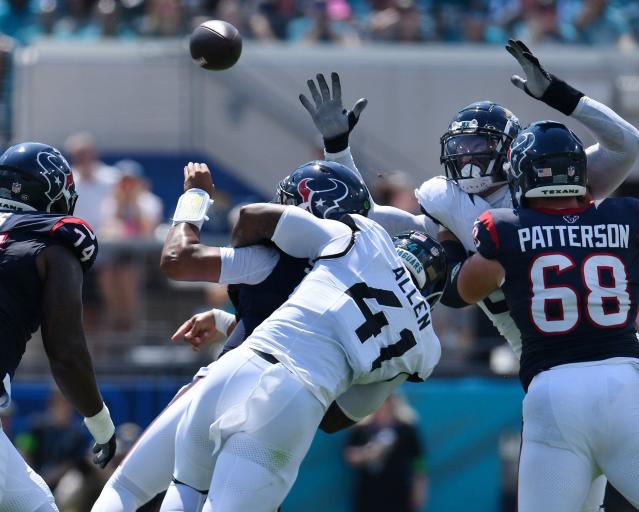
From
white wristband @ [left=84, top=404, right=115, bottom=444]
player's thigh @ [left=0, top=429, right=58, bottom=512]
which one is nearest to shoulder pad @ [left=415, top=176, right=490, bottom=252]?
white wristband @ [left=84, top=404, right=115, bottom=444]

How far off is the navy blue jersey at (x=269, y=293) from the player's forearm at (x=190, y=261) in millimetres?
260

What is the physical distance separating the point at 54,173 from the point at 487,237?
1756 millimetres

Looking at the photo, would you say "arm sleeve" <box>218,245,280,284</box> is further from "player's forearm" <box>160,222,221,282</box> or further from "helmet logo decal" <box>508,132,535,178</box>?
"helmet logo decal" <box>508,132,535,178</box>

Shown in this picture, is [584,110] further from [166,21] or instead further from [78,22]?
[78,22]

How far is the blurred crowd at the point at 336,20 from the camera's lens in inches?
486

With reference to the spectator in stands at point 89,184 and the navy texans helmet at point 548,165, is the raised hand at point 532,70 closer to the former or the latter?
the navy texans helmet at point 548,165

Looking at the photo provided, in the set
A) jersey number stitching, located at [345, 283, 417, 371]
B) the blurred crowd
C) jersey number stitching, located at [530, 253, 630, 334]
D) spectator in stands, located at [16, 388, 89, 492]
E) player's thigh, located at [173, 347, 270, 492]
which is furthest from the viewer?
the blurred crowd

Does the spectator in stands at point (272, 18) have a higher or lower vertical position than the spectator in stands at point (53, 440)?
higher

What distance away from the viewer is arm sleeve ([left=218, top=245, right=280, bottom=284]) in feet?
16.0

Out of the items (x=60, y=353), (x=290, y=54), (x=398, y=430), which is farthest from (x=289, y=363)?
(x=290, y=54)

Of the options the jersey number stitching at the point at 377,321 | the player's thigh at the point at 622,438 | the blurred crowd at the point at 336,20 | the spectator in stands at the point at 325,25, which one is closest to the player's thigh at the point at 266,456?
the jersey number stitching at the point at 377,321

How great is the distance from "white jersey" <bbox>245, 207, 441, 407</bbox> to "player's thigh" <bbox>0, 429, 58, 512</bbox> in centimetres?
99

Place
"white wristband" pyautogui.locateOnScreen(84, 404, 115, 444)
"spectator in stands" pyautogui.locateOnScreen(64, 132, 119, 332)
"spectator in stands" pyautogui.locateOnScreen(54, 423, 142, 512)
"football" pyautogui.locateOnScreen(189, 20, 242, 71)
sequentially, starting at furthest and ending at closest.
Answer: "spectator in stands" pyautogui.locateOnScreen(64, 132, 119, 332) → "spectator in stands" pyautogui.locateOnScreen(54, 423, 142, 512) → "football" pyautogui.locateOnScreen(189, 20, 242, 71) → "white wristband" pyautogui.locateOnScreen(84, 404, 115, 444)

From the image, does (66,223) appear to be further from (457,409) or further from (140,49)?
(140,49)
